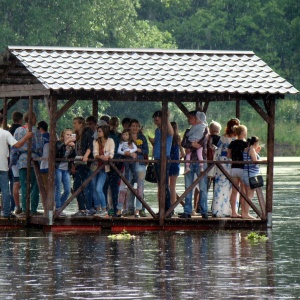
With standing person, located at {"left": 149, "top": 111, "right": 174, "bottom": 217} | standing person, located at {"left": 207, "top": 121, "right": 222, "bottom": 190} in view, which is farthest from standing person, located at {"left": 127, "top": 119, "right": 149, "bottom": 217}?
standing person, located at {"left": 207, "top": 121, "right": 222, "bottom": 190}

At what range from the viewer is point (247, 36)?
84125 millimetres

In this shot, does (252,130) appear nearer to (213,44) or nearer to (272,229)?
(213,44)

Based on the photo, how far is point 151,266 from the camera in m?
16.1

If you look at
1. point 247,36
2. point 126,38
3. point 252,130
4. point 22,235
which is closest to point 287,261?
point 22,235

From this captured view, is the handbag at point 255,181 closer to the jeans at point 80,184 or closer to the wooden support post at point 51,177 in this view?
the jeans at point 80,184

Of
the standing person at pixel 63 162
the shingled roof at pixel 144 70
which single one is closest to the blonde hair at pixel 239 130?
the shingled roof at pixel 144 70

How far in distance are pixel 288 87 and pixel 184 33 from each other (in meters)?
65.5

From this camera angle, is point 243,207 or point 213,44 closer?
point 243,207

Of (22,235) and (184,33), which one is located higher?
(184,33)

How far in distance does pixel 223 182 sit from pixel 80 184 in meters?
2.18

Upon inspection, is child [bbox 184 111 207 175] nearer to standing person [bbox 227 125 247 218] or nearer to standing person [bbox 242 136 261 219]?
standing person [bbox 227 125 247 218]

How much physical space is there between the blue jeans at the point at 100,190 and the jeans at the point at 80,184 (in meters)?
0.24

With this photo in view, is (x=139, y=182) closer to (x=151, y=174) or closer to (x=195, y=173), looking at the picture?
(x=151, y=174)

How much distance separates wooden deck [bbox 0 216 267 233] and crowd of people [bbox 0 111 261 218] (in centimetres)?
19
